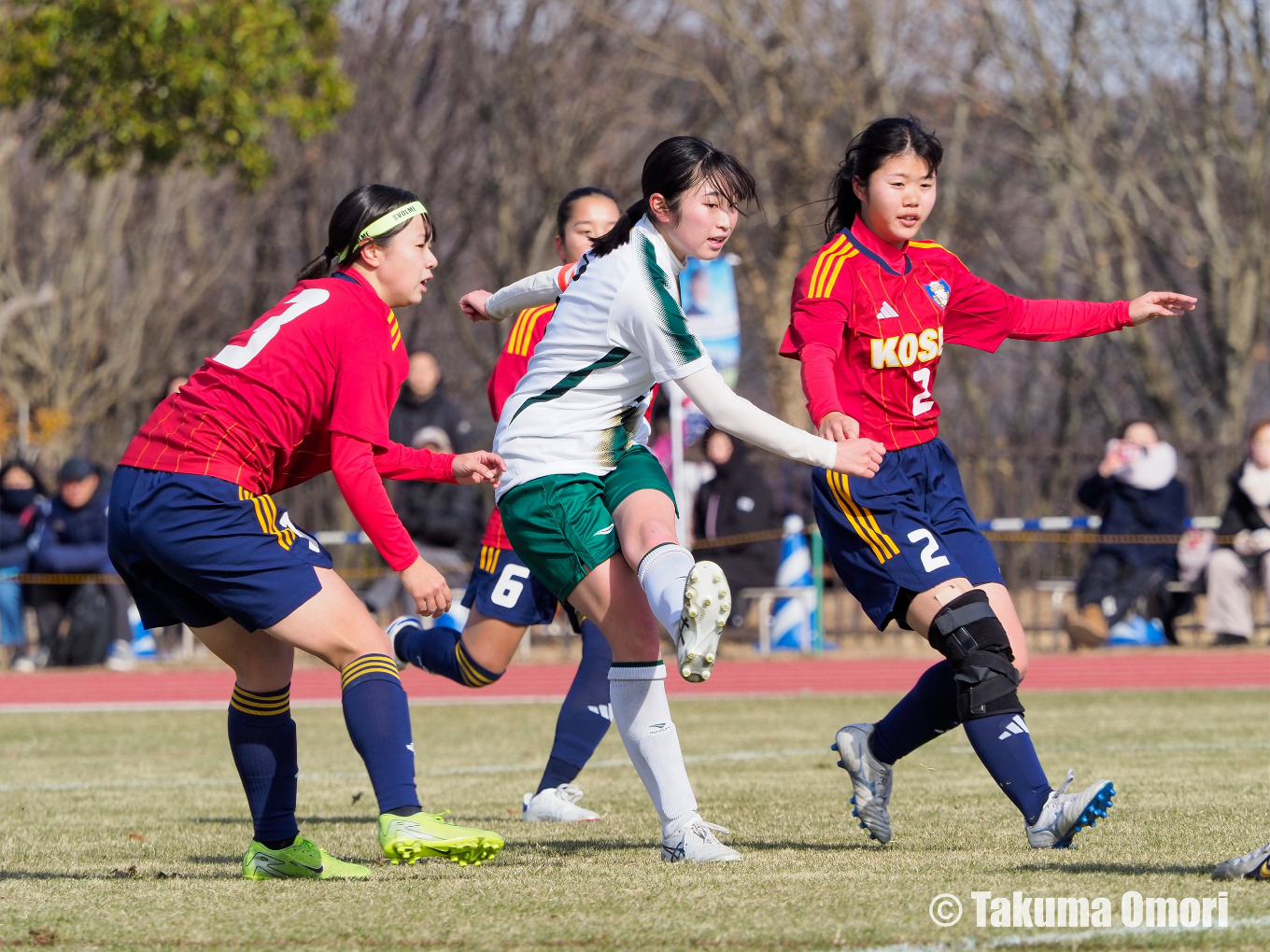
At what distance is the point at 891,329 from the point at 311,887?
2.22m

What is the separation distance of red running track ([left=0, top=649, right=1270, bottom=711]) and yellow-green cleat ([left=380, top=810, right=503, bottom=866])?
7.64 meters

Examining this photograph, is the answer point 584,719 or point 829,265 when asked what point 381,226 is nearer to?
point 829,265

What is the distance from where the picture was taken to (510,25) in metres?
27.2

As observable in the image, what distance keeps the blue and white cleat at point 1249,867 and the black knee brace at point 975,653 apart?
3.01ft

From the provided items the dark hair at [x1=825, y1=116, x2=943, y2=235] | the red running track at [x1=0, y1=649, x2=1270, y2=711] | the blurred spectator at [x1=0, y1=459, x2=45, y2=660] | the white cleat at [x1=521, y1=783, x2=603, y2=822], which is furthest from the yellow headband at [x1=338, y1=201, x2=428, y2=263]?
the blurred spectator at [x1=0, y1=459, x2=45, y2=660]

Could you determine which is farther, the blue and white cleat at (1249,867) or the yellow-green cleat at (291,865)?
the yellow-green cleat at (291,865)

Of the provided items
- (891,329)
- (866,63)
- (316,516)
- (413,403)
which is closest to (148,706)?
(413,403)

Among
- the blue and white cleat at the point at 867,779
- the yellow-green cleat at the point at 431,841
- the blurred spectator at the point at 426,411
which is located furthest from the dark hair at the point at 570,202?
the blurred spectator at the point at 426,411

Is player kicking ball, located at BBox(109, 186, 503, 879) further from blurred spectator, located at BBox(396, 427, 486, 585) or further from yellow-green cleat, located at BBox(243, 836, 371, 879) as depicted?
blurred spectator, located at BBox(396, 427, 486, 585)

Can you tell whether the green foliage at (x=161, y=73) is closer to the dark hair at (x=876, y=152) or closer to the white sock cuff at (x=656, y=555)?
the dark hair at (x=876, y=152)

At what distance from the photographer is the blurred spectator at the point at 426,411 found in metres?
13.6

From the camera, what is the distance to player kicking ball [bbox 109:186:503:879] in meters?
4.54

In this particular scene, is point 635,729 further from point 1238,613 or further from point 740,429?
point 1238,613

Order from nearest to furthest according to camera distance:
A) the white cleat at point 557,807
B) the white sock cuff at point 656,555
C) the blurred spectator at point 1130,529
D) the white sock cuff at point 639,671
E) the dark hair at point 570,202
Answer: the white sock cuff at point 656,555
the white sock cuff at point 639,671
the white cleat at point 557,807
the dark hair at point 570,202
the blurred spectator at point 1130,529
